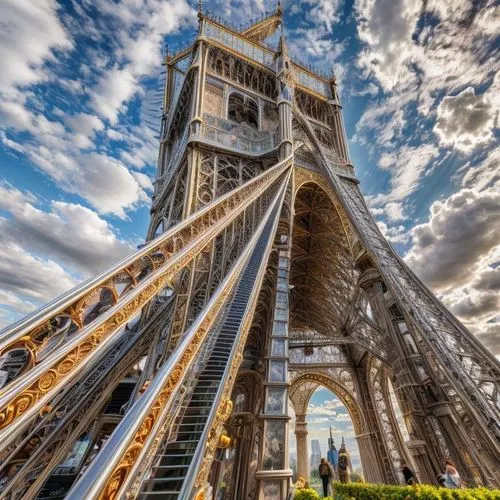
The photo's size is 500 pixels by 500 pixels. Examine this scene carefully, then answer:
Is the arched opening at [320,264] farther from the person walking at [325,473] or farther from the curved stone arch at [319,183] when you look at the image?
the person walking at [325,473]

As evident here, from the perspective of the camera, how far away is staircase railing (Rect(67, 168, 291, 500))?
72.9 inches

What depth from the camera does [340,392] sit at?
A: 1783 cm

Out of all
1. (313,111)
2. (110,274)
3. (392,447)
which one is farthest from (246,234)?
(392,447)

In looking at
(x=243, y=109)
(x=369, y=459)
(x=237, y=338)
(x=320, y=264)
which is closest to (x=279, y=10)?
(x=243, y=109)

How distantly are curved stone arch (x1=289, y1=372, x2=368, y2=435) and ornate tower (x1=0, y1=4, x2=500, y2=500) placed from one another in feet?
0.44

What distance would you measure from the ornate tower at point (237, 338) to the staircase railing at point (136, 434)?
2 cm

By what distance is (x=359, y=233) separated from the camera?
30.0 ft

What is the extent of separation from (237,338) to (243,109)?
14.2 m

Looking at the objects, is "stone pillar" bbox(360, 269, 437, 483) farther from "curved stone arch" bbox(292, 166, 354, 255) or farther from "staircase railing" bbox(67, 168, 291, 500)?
"staircase railing" bbox(67, 168, 291, 500)

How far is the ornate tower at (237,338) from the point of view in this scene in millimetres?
2664

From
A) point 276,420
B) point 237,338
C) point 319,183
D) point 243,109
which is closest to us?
point 237,338

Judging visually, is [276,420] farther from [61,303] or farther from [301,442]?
[301,442]

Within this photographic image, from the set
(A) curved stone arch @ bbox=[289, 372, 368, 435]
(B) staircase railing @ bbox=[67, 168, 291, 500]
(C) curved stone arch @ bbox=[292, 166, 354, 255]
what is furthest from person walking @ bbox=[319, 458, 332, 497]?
(B) staircase railing @ bbox=[67, 168, 291, 500]

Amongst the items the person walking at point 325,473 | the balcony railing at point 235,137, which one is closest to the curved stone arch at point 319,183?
the balcony railing at point 235,137
